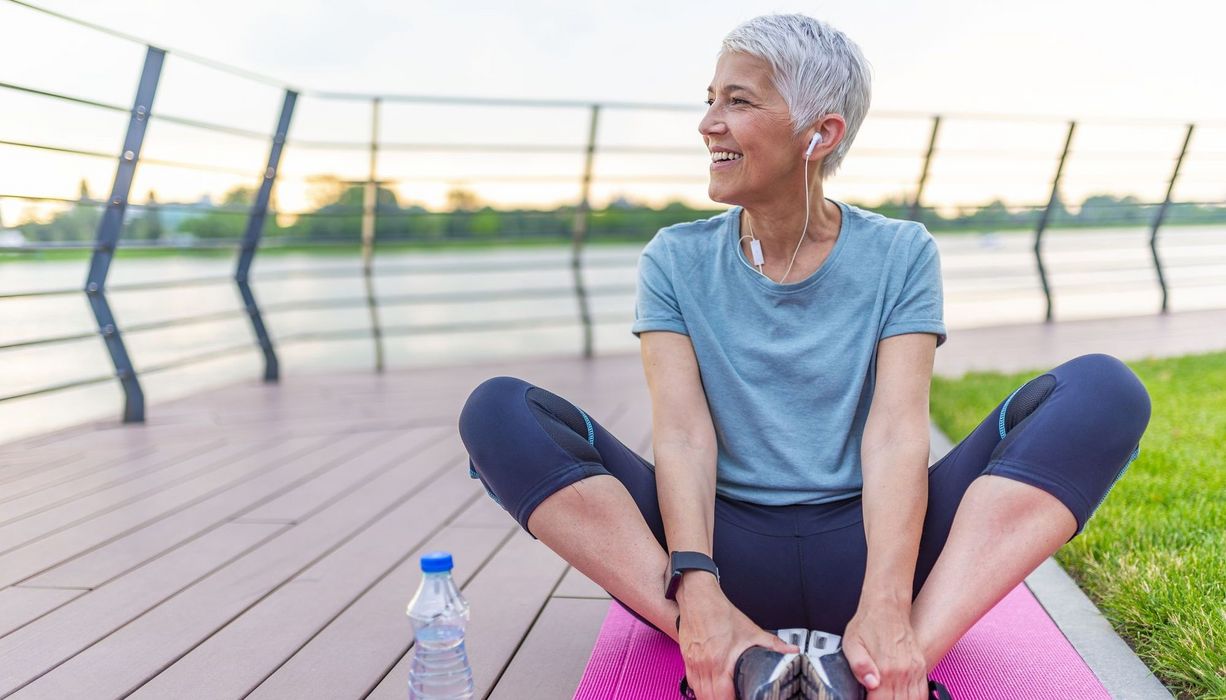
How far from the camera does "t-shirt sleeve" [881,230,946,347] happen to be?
146 cm

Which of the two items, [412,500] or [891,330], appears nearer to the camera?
[891,330]

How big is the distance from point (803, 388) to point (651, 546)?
1.12ft

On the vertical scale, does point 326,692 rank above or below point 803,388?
below

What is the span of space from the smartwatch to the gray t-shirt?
219 mm

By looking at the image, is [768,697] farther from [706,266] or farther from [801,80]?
[801,80]

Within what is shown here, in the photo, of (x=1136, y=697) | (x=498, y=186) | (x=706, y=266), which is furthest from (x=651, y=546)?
(x=498, y=186)

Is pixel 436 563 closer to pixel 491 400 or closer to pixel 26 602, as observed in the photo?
pixel 491 400

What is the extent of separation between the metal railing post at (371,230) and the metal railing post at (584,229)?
100 cm

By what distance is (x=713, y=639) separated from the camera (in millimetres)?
1225

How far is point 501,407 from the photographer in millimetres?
1402

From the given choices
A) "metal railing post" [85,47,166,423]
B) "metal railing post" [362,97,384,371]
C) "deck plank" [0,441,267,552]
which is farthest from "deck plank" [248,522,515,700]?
"metal railing post" [362,97,384,371]

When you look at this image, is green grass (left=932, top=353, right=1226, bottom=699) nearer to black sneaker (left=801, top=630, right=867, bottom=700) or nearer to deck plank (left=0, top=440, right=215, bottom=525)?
black sneaker (left=801, top=630, right=867, bottom=700)

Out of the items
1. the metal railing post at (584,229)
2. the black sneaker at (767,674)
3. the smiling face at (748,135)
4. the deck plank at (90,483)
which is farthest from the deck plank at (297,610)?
the metal railing post at (584,229)

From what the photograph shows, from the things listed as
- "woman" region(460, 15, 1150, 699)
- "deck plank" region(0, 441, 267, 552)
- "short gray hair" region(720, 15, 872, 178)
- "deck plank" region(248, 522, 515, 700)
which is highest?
"short gray hair" region(720, 15, 872, 178)
